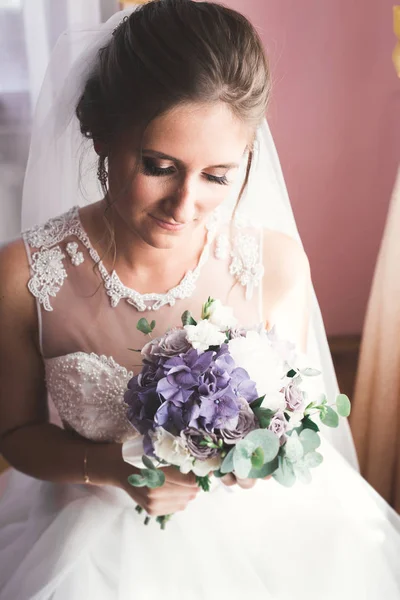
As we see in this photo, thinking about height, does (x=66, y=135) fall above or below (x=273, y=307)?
above

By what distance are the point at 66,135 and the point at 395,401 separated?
3.60ft

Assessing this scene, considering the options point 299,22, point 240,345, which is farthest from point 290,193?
point 240,345

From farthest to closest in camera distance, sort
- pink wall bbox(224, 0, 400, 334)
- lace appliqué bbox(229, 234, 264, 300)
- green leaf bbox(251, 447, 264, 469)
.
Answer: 1. pink wall bbox(224, 0, 400, 334)
2. lace appliqué bbox(229, 234, 264, 300)
3. green leaf bbox(251, 447, 264, 469)

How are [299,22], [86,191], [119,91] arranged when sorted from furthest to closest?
[299,22], [86,191], [119,91]

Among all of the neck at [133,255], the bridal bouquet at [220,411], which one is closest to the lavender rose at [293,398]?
the bridal bouquet at [220,411]

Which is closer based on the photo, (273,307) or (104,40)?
(104,40)

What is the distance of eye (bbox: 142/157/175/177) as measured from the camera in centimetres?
101

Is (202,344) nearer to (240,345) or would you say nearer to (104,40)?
(240,345)

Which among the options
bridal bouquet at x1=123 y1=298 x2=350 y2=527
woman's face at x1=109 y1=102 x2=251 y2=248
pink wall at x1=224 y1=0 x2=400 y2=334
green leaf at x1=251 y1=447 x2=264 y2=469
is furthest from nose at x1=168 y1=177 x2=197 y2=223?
pink wall at x1=224 y1=0 x2=400 y2=334

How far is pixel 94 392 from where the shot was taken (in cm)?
117

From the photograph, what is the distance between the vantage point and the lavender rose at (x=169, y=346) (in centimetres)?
89

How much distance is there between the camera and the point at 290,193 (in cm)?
186

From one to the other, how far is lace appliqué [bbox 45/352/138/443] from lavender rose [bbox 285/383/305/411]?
0.39m

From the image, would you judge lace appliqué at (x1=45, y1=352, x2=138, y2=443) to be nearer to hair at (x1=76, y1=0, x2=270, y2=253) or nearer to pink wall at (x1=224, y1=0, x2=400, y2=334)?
hair at (x1=76, y1=0, x2=270, y2=253)
